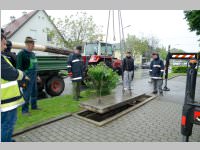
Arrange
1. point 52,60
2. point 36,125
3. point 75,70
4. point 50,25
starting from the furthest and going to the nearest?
point 50,25 < point 52,60 < point 75,70 < point 36,125

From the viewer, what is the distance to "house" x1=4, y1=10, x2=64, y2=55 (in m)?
24.6

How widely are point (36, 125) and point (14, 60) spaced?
6.01 ft

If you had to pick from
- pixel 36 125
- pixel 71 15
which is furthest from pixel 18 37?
pixel 36 125

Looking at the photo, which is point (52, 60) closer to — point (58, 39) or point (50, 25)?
point (58, 39)

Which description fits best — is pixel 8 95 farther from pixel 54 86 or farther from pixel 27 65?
pixel 54 86

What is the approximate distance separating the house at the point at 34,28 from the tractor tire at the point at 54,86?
18.7m

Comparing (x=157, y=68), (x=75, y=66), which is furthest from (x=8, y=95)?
(x=157, y=68)

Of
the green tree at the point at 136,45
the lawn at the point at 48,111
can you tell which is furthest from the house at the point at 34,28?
the green tree at the point at 136,45

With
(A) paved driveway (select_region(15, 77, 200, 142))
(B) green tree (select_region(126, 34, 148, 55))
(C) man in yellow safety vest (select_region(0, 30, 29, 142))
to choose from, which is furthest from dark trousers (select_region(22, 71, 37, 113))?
(B) green tree (select_region(126, 34, 148, 55))

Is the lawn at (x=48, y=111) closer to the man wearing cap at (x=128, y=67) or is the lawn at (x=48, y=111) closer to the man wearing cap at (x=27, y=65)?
the man wearing cap at (x=27, y=65)

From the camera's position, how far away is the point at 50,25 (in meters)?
28.2

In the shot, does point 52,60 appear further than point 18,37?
No

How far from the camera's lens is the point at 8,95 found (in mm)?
2627

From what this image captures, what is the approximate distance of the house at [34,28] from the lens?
24609 millimetres
